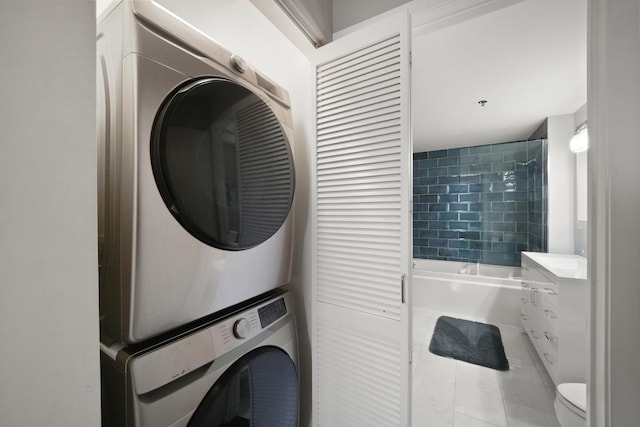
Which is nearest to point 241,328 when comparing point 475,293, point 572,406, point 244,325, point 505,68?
point 244,325

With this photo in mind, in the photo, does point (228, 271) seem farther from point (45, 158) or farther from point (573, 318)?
point (573, 318)

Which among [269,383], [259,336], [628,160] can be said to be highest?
[628,160]

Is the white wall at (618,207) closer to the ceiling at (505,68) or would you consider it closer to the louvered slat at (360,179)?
the louvered slat at (360,179)

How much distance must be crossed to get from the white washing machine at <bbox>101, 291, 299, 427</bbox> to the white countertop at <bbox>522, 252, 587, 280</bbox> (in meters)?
2.13

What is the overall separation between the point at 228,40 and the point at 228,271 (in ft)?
3.59

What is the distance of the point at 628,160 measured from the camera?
0.63m

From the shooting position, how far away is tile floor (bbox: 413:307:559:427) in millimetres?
1659

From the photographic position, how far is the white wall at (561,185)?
8.65 ft

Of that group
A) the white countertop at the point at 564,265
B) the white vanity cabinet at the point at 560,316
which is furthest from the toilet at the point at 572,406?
the white countertop at the point at 564,265

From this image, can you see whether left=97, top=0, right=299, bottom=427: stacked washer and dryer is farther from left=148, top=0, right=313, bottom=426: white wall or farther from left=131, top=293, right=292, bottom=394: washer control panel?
left=148, top=0, right=313, bottom=426: white wall

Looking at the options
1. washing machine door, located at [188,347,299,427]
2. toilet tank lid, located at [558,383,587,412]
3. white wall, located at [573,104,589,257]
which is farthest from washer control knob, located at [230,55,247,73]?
white wall, located at [573,104,589,257]

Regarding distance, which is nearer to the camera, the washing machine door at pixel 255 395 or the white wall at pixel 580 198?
the washing machine door at pixel 255 395

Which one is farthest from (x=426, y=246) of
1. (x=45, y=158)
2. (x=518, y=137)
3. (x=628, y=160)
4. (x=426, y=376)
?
(x=45, y=158)

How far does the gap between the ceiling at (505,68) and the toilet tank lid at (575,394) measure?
209 centimetres
